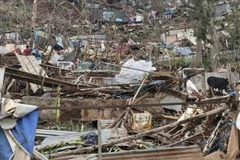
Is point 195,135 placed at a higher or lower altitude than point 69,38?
lower

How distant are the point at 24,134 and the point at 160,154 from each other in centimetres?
214

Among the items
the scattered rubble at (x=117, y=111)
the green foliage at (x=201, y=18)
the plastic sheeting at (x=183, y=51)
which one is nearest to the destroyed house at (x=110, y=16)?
the plastic sheeting at (x=183, y=51)

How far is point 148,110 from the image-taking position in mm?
10039

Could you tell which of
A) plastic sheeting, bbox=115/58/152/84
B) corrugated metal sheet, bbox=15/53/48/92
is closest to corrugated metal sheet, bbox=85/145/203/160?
plastic sheeting, bbox=115/58/152/84

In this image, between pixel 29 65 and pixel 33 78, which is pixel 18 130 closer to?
pixel 33 78

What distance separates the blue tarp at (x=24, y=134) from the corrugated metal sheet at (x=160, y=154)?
4.96ft

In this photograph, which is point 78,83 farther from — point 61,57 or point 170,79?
point 61,57

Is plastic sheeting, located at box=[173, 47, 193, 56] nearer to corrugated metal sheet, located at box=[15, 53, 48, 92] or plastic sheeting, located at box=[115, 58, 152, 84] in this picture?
plastic sheeting, located at box=[115, 58, 152, 84]

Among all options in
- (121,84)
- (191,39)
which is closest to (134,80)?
(121,84)

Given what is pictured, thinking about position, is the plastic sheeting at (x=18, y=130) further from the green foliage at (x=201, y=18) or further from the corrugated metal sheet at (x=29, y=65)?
the green foliage at (x=201, y=18)

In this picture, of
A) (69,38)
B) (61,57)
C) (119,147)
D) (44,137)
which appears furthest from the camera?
(69,38)

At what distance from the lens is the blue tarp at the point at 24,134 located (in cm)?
402

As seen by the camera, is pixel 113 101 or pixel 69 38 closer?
pixel 113 101

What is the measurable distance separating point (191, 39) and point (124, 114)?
21150mm
